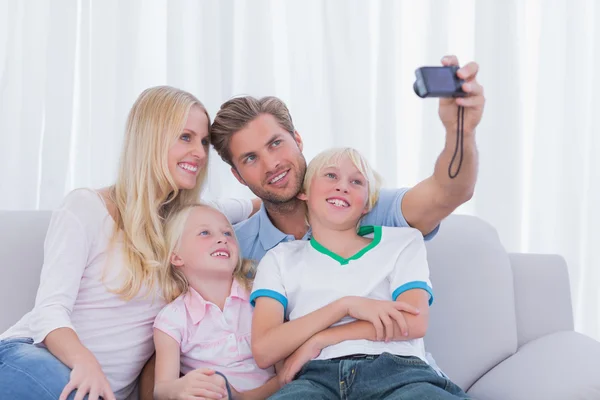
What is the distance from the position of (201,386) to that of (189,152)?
0.60 m

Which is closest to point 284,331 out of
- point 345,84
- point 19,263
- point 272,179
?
point 272,179

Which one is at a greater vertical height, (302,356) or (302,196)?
(302,196)

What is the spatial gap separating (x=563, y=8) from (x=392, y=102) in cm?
79

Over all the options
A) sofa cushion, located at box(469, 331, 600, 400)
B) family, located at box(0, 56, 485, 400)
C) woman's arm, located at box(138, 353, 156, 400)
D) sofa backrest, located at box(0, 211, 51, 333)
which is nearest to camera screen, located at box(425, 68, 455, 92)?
family, located at box(0, 56, 485, 400)

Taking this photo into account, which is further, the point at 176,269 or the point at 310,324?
the point at 176,269

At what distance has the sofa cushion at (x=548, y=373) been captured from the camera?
1508mm

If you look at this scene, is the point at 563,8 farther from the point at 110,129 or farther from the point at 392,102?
the point at 110,129

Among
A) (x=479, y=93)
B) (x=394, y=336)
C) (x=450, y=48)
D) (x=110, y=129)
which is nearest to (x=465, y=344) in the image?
(x=394, y=336)

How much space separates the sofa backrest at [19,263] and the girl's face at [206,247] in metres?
0.42

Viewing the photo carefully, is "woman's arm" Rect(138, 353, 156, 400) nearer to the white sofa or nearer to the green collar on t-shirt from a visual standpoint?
the white sofa

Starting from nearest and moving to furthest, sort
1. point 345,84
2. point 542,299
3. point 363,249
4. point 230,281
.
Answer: point 363,249, point 230,281, point 542,299, point 345,84

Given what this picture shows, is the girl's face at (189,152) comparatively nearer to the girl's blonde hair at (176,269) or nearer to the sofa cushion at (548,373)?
the girl's blonde hair at (176,269)

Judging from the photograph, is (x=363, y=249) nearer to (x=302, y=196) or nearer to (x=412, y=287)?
(x=412, y=287)

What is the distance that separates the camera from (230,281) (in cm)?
171
